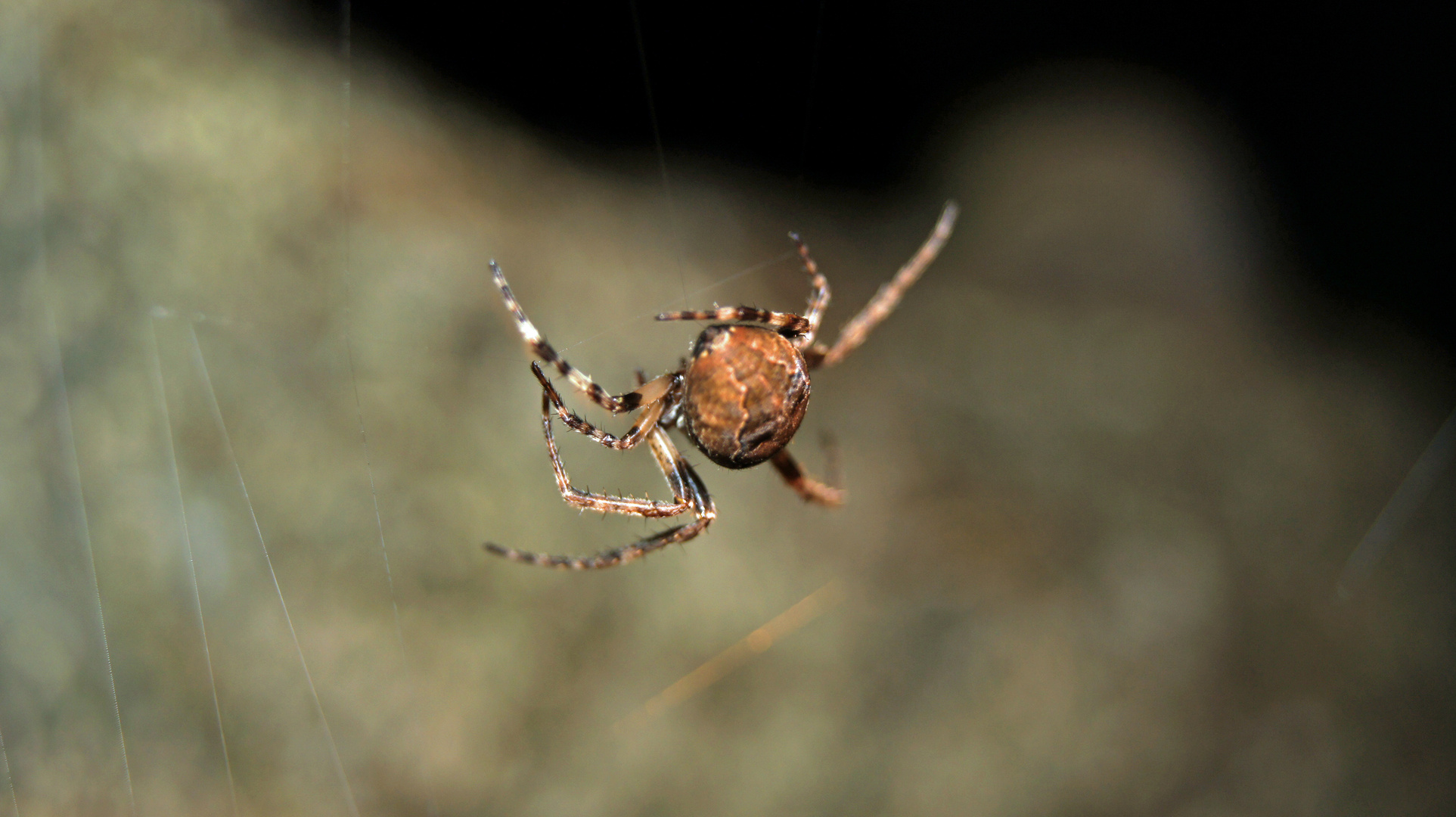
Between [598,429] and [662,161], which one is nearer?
[598,429]

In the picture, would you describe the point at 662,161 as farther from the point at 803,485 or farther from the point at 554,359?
the point at 554,359

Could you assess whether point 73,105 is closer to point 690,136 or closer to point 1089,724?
point 690,136

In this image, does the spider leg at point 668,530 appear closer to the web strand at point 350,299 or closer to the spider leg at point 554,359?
the spider leg at point 554,359

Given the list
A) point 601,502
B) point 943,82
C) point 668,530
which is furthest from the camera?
point 943,82

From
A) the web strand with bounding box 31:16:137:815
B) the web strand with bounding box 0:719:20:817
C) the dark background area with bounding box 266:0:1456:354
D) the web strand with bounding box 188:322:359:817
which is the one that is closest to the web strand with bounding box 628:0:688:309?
the dark background area with bounding box 266:0:1456:354

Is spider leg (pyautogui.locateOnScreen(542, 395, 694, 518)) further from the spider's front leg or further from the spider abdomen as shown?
the spider abdomen

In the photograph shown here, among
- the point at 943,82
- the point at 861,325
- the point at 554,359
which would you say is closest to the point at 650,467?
the point at 861,325

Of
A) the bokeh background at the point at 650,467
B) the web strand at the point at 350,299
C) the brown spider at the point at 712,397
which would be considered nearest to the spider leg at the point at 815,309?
the brown spider at the point at 712,397
